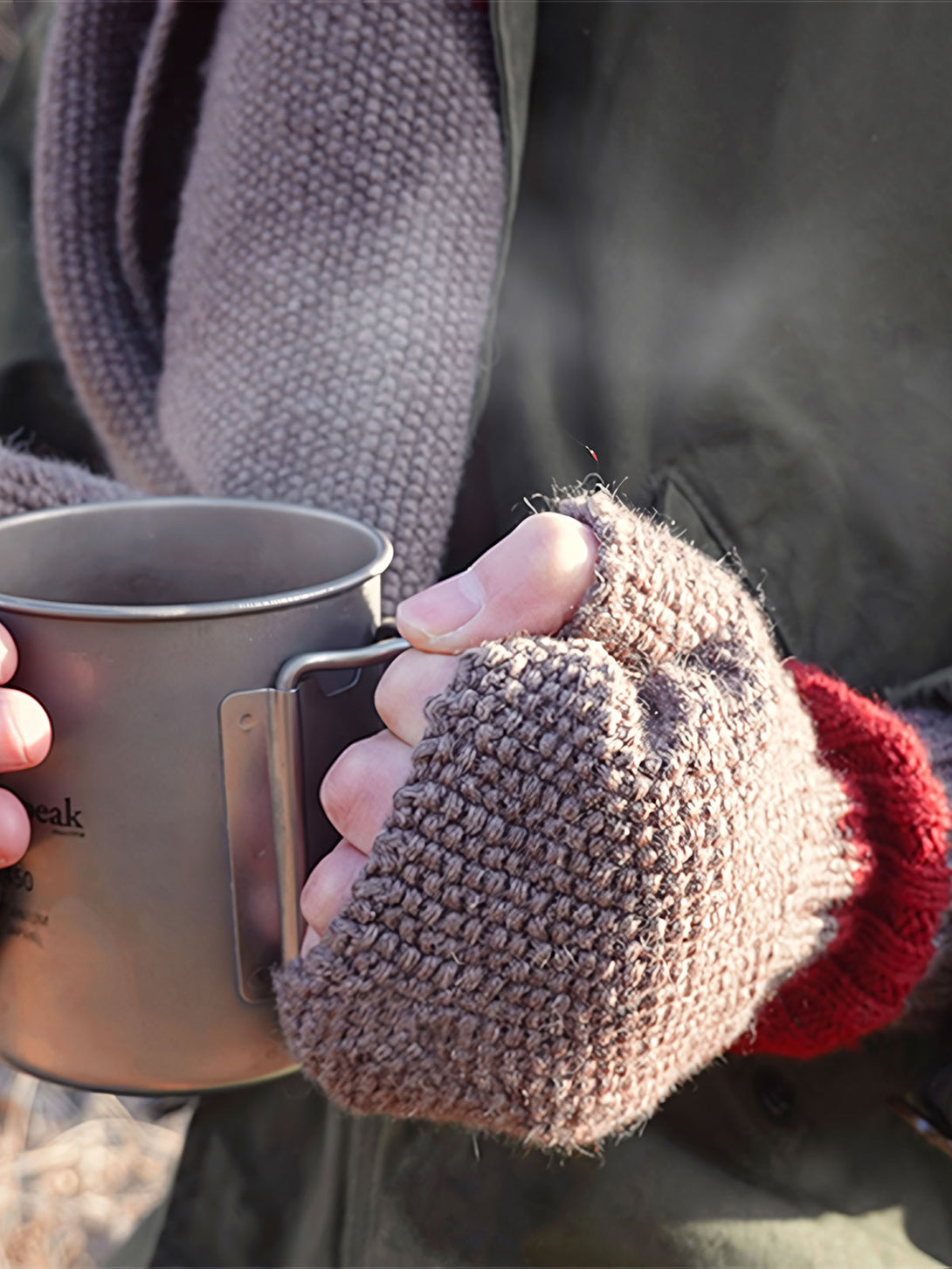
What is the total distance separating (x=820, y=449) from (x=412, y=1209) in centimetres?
58

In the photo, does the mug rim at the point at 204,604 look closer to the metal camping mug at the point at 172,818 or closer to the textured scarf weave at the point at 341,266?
the metal camping mug at the point at 172,818

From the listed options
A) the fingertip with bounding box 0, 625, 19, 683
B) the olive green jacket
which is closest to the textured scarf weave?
the olive green jacket

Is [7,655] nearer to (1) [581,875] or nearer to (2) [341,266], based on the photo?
(1) [581,875]

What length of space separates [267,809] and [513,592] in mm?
141

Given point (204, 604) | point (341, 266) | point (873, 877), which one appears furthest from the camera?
point (341, 266)

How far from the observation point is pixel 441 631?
448 millimetres

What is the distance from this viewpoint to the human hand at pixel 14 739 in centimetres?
43

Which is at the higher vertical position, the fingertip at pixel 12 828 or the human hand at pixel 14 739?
the human hand at pixel 14 739

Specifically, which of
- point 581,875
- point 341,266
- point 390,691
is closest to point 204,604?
point 390,691

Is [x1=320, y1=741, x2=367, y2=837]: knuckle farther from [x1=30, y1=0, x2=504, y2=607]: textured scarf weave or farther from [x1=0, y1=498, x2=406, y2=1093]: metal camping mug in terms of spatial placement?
[x1=30, y1=0, x2=504, y2=607]: textured scarf weave

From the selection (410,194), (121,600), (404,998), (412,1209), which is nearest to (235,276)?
(410,194)

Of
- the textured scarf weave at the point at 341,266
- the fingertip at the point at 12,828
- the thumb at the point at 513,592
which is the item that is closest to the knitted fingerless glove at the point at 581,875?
the thumb at the point at 513,592

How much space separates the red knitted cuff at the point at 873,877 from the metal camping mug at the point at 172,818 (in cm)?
28

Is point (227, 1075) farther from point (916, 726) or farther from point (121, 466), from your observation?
point (121, 466)
